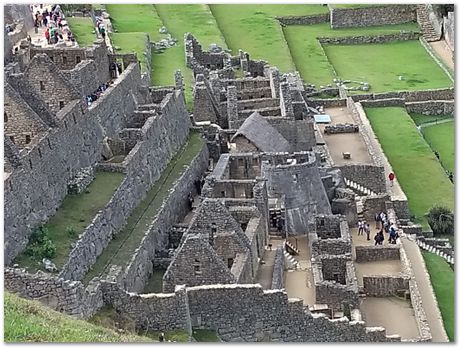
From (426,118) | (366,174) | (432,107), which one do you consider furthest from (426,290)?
(432,107)

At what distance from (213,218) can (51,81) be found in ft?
31.6

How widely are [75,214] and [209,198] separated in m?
4.32

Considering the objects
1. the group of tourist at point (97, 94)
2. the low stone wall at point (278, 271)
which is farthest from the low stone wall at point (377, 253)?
the group of tourist at point (97, 94)

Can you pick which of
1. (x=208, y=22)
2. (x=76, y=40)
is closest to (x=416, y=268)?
(x=76, y=40)

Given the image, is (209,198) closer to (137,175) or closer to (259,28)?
(137,175)

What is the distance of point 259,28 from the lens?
3287 inches

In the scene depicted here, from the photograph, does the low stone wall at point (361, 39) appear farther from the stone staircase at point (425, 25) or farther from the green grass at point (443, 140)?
the green grass at point (443, 140)

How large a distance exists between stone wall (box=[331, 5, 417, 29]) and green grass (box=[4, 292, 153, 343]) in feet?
212

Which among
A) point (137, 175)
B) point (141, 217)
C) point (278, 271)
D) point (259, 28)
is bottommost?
point (259, 28)

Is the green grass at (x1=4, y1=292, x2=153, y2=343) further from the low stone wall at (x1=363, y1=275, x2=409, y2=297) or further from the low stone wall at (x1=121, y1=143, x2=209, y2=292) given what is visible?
the low stone wall at (x1=363, y1=275, x2=409, y2=297)

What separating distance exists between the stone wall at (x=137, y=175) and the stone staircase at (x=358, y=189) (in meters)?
6.98

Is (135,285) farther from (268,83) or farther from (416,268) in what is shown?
(268,83)

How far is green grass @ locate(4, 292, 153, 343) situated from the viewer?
973 inches

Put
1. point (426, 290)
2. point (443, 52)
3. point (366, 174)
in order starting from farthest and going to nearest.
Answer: point (443, 52)
point (366, 174)
point (426, 290)
